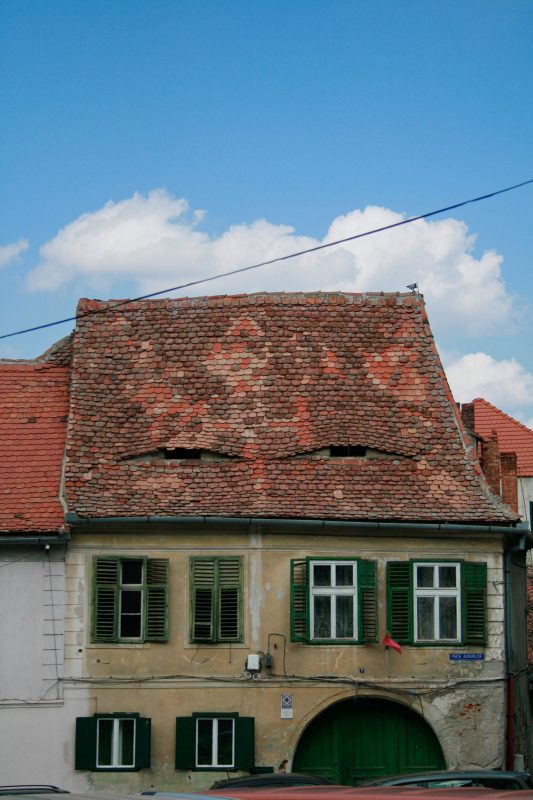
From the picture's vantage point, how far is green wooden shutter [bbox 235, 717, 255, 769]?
22422mm

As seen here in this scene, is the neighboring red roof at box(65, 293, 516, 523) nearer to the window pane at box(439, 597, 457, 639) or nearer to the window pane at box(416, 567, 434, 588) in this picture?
the window pane at box(416, 567, 434, 588)

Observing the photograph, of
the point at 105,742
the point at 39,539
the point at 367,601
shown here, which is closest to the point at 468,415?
the point at 367,601

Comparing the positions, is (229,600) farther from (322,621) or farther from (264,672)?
(322,621)

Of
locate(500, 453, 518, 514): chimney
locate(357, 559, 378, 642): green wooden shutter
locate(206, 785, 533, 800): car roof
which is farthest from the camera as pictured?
locate(500, 453, 518, 514): chimney

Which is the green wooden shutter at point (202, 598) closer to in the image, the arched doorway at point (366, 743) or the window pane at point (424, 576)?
the arched doorway at point (366, 743)

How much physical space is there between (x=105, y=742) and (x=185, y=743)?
4.65 feet

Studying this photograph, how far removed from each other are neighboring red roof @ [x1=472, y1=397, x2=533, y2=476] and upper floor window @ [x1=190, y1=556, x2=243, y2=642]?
19684 millimetres

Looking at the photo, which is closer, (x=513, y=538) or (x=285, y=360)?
(x=513, y=538)

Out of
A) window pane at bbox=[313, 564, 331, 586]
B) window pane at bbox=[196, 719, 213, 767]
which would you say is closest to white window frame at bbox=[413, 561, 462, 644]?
window pane at bbox=[313, 564, 331, 586]

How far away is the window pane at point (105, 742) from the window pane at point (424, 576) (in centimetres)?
600

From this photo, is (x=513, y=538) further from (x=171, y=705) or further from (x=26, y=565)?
(x=26, y=565)

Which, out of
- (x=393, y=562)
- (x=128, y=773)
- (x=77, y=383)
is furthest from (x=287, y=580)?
(x=77, y=383)

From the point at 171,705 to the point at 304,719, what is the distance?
2.34 metres

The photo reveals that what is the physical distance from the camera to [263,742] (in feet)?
74.3
